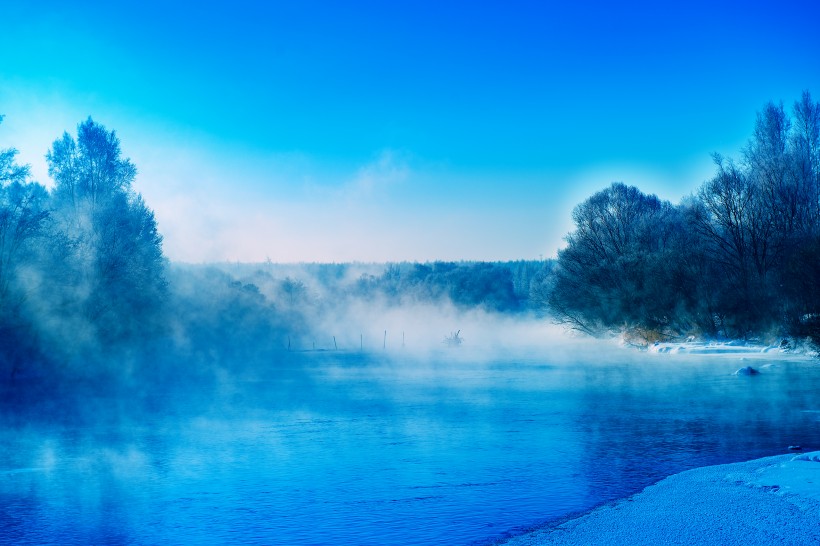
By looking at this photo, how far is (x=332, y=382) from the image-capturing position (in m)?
36.8

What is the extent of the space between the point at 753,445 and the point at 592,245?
42136 mm

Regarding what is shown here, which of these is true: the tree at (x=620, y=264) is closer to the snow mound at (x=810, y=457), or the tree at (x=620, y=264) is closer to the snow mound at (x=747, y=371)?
the snow mound at (x=747, y=371)

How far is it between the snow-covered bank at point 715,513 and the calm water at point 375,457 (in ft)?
2.58

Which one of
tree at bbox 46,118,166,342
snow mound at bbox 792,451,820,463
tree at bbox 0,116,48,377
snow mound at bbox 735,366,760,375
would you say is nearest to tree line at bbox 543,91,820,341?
snow mound at bbox 735,366,760,375

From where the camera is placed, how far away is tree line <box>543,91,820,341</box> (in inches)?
1725

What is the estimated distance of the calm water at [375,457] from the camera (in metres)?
10.8

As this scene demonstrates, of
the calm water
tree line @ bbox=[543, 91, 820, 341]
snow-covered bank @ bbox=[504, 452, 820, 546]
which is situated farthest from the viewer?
tree line @ bbox=[543, 91, 820, 341]

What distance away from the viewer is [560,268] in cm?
5947

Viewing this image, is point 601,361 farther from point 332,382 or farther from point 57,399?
point 57,399

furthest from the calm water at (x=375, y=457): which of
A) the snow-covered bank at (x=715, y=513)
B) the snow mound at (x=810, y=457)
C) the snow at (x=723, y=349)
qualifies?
the snow at (x=723, y=349)

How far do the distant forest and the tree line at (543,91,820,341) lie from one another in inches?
4.1

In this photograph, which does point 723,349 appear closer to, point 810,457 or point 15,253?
point 810,457

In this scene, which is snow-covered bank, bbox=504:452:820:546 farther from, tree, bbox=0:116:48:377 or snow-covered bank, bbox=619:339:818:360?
tree, bbox=0:116:48:377

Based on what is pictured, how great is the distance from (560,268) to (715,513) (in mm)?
50668
